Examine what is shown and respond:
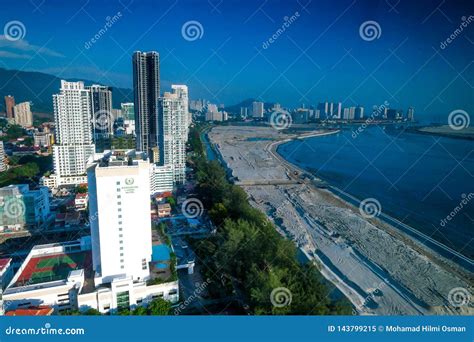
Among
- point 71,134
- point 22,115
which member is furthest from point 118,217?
point 22,115

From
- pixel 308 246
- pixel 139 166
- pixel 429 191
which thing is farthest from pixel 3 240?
pixel 429 191

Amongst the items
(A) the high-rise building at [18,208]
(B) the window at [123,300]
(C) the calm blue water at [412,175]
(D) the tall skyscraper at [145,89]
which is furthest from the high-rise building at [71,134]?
(C) the calm blue water at [412,175]

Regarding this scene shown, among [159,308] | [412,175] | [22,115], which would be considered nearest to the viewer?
[159,308]

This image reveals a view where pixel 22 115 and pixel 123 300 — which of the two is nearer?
pixel 123 300

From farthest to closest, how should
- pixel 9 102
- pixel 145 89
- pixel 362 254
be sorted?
1. pixel 145 89
2. pixel 9 102
3. pixel 362 254

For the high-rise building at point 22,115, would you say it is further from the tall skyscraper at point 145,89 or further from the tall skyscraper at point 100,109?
the tall skyscraper at point 145,89

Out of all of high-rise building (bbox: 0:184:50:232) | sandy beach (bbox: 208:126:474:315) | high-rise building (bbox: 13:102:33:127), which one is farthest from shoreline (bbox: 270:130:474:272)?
high-rise building (bbox: 13:102:33:127)

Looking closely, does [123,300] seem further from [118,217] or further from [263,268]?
[263,268]
